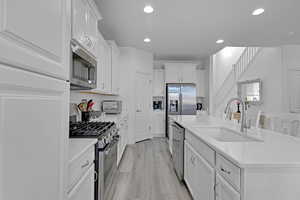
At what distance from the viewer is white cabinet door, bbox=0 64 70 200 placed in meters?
0.47

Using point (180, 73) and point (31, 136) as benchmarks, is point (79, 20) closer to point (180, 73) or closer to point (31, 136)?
point (31, 136)

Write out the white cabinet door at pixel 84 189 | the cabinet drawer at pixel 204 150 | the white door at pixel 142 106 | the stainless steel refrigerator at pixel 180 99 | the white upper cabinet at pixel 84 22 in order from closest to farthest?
the white cabinet door at pixel 84 189, the cabinet drawer at pixel 204 150, the white upper cabinet at pixel 84 22, the white door at pixel 142 106, the stainless steel refrigerator at pixel 180 99

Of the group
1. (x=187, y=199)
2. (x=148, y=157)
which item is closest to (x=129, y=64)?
(x=148, y=157)

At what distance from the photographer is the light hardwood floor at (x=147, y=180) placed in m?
2.18

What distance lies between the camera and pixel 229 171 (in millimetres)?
1047

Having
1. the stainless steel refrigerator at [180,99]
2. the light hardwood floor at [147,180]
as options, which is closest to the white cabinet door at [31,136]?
the light hardwood floor at [147,180]

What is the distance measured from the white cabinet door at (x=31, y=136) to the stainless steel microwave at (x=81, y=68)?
0.66 m

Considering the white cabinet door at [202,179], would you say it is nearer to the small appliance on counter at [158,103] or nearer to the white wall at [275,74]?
the white wall at [275,74]

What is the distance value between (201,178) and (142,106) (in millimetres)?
3610

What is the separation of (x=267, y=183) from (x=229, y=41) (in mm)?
4219

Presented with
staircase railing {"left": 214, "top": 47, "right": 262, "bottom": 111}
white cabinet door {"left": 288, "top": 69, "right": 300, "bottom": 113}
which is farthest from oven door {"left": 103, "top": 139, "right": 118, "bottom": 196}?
staircase railing {"left": 214, "top": 47, "right": 262, "bottom": 111}

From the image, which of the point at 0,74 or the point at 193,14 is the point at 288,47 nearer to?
the point at 193,14

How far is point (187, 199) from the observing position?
2084 millimetres

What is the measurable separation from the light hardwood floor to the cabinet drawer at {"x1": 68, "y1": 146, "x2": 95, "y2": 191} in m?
0.91
